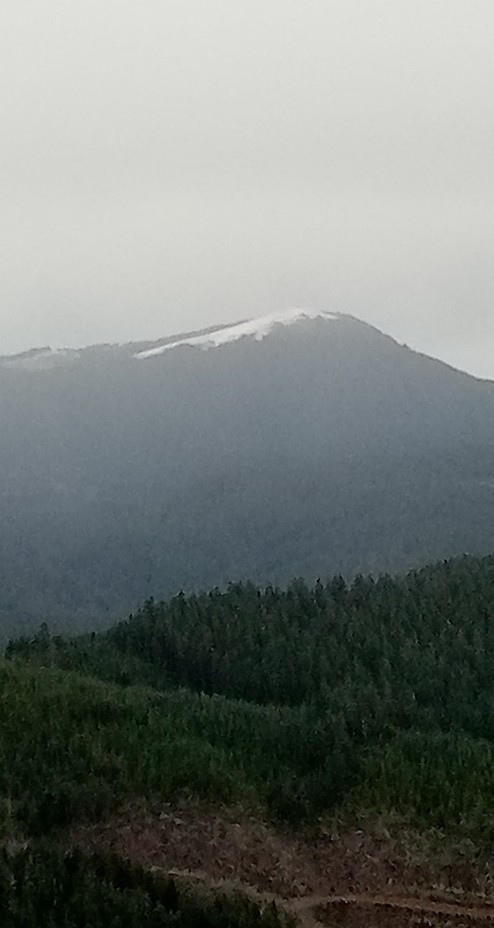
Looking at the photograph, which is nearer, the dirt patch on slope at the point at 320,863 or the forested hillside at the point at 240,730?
the forested hillside at the point at 240,730

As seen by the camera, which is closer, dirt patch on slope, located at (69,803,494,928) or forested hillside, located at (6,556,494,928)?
forested hillside, located at (6,556,494,928)

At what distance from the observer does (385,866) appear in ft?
93.3

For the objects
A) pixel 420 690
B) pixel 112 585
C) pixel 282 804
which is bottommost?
pixel 112 585

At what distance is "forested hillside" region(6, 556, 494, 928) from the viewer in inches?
1003

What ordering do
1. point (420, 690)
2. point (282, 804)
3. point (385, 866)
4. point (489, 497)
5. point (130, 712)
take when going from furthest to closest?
point (489, 497)
point (420, 690)
point (130, 712)
point (282, 804)
point (385, 866)

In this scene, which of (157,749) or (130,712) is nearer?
(157,749)

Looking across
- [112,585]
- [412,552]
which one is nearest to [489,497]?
[412,552]

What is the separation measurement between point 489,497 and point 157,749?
160 m

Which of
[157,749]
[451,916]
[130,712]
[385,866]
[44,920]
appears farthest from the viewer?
[130,712]

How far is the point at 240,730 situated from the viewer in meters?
40.1

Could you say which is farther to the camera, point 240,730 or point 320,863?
point 240,730

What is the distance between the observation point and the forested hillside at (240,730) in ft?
83.6

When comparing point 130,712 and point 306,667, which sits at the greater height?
point 130,712

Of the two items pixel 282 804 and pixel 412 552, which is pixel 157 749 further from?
pixel 412 552
